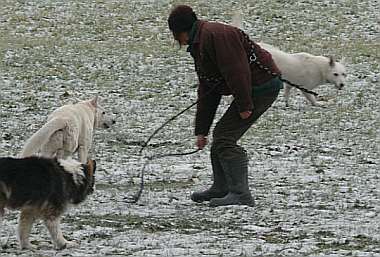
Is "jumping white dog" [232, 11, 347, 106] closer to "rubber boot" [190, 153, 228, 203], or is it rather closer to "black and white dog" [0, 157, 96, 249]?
"rubber boot" [190, 153, 228, 203]

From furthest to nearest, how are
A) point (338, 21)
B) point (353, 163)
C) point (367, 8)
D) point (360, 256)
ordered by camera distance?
point (367, 8)
point (338, 21)
point (353, 163)
point (360, 256)

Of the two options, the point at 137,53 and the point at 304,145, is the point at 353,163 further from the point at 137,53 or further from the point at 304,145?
the point at 137,53

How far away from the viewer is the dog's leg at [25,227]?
18.1ft

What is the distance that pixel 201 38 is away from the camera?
6910 millimetres

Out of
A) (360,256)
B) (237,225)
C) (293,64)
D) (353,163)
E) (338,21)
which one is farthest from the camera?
(338,21)

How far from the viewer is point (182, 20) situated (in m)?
6.89

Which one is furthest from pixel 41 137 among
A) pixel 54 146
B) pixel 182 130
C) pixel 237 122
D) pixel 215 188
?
pixel 182 130

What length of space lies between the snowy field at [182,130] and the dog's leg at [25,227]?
81 millimetres

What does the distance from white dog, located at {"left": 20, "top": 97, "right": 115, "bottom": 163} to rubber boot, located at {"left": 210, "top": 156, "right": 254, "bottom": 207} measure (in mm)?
1480

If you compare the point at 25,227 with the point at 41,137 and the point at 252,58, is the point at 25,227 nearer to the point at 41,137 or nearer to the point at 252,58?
the point at 41,137

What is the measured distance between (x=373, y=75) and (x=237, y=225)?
9.69 metres

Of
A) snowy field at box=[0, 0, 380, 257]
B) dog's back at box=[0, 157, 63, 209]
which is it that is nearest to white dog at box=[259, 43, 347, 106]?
snowy field at box=[0, 0, 380, 257]

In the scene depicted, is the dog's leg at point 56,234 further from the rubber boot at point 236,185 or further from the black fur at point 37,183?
the rubber boot at point 236,185

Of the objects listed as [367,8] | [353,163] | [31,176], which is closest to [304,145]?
[353,163]
